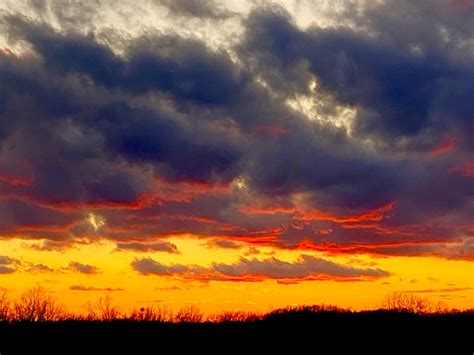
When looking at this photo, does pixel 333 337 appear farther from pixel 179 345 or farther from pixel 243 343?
pixel 179 345

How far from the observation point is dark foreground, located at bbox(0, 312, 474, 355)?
6125cm

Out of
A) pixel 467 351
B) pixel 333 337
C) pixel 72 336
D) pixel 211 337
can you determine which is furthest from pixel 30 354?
pixel 467 351

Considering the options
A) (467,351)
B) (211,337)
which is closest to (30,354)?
(211,337)

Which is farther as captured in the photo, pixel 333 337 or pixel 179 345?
pixel 333 337

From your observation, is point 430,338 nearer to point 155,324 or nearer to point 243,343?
point 243,343

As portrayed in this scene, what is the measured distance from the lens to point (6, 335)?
66438 mm

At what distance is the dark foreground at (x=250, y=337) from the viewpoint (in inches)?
2411

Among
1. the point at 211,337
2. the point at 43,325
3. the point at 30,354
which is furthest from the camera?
the point at 43,325

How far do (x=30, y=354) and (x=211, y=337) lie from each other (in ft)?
55.0

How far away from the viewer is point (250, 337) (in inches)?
2694

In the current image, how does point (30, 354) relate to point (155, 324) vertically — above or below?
below

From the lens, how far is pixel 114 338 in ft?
216

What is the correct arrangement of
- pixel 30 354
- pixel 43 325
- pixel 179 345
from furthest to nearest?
pixel 43 325, pixel 179 345, pixel 30 354

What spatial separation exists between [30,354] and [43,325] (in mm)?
16282
